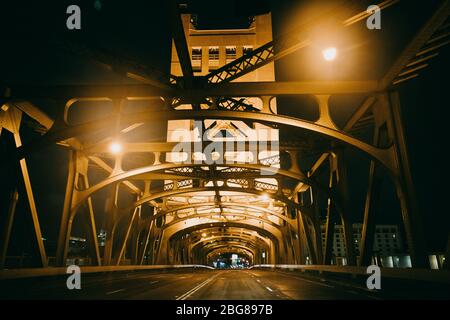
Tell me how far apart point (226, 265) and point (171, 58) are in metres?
122

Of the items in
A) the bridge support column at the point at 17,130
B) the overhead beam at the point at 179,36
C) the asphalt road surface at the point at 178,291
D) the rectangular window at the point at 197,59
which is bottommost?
the asphalt road surface at the point at 178,291

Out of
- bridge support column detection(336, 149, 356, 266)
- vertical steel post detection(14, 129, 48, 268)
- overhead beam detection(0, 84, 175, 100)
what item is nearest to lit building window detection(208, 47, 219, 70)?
bridge support column detection(336, 149, 356, 266)

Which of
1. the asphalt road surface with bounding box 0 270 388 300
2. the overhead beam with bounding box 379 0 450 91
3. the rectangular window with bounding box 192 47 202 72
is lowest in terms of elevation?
the asphalt road surface with bounding box 0 270 388 300

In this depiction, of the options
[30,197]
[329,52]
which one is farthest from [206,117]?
[30,197]

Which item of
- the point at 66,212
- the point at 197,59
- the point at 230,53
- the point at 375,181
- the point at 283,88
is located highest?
the point at 230,53

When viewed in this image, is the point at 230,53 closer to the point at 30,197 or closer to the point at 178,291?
the point at 30,197

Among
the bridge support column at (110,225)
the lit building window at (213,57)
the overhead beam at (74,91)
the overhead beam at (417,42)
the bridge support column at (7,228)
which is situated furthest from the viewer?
the lit building window at (213,57)

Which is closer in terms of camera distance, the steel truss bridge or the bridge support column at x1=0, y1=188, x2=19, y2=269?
the steel truss bridge

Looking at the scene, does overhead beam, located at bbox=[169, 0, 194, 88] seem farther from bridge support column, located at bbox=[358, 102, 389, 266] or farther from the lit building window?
the lit building window

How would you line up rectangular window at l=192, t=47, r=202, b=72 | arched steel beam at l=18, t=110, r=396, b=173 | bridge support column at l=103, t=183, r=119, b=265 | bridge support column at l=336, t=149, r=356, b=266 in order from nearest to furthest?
arched steel beam at l=18, t=110, r=396, b=173
bridge support column at l=336, t=149, r=356, b=266
bridge support column at l=103, t=183, r=119, b=265
rectangular window at l=192, t=47, r=202, b=72

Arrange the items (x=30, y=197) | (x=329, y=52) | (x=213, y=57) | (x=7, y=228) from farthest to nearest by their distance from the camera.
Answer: (x=213, y=57) → (x=30, y=197) → (x=7, y=228) → (x=329, y=52)

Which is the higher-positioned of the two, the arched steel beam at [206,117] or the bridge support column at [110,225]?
the arched steel beam at [206,117]

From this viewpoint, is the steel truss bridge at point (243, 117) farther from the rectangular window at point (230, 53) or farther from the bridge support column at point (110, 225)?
the rectangular window at point (230, 53)

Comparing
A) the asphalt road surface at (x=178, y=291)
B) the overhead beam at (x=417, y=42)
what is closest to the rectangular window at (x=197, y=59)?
the asphalt road surface at (x=178, y=291)
